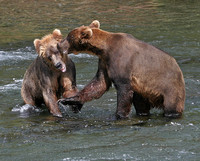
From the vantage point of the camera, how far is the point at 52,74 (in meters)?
9.45

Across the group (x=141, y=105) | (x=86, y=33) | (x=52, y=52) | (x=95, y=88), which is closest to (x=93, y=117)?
(x=95, y=88)

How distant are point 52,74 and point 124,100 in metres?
1.56

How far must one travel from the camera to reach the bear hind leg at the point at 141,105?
8.98 metres

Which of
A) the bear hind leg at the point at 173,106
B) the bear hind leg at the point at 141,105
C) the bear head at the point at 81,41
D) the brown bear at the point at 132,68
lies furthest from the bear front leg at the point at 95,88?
the bear hind leg at the point at 173,106

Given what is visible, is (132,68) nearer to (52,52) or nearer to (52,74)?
(52,52)

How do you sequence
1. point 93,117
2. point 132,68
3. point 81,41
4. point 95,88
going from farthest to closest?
1. point 93,117
2. point 95,88
3. point 81,41
4. point 132,68

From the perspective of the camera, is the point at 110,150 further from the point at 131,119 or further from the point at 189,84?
the point at 189,84

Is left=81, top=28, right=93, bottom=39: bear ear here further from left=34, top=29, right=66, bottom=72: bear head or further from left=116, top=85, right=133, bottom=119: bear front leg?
left=116, top=85, right=133, bottom=119: bear front leg

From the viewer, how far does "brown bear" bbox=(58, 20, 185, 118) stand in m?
8.48

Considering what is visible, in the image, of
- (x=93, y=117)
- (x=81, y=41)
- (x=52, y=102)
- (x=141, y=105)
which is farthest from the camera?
(x=52, y=102)

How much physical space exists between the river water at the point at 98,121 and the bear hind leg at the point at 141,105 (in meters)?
0.13

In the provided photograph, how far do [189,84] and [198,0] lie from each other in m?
15.5

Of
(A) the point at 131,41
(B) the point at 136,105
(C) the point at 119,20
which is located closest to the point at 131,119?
(B) the point at 136,105

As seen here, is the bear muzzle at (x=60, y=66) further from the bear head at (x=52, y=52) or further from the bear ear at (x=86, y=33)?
the bear ear at (x=86, y=33)
